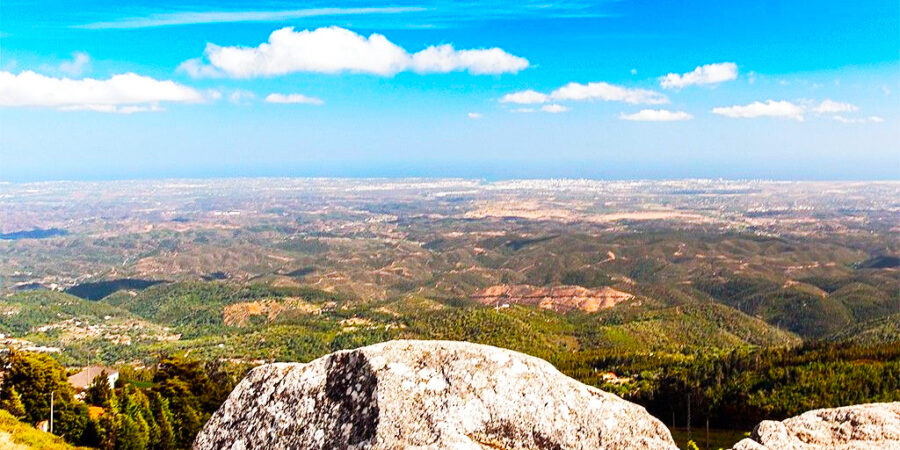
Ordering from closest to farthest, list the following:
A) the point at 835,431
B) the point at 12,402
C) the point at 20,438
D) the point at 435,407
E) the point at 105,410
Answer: the point at 435,407 < the point at 835,431 < the point at 20,438 < the point at 12,402 < the point at 105,410

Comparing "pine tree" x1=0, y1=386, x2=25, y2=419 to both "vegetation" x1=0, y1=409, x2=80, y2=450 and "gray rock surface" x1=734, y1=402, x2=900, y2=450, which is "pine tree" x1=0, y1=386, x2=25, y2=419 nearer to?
"vegetation" x1=0, y1=409, x2=80, y2=450

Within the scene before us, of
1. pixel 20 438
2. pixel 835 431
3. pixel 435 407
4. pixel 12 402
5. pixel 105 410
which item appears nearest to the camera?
pixel 435 407

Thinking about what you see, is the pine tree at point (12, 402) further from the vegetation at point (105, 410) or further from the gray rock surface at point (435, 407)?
the gray rock surface at point (435, 407)

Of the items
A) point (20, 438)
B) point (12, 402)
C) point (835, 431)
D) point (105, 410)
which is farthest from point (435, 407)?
point (105, 410)

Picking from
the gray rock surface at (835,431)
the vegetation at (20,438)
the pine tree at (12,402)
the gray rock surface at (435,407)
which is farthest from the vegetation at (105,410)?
the gray rock surface at (835,431)

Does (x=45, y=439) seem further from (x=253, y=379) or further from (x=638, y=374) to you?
(x=638, y=374)

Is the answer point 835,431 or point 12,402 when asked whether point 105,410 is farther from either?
point 835,431

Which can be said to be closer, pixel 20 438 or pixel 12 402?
pixel 20 438

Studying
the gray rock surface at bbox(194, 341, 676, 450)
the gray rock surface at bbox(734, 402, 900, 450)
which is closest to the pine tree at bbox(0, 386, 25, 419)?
the gray rock surface at bbox(194, 341, 676, 450)
